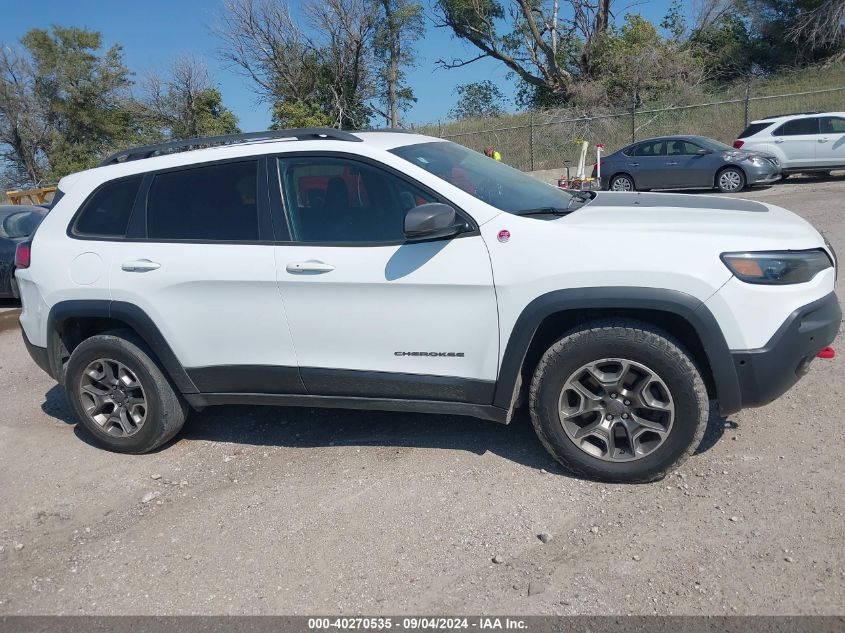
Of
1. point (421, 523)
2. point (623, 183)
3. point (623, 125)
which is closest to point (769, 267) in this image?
point (421, 523)

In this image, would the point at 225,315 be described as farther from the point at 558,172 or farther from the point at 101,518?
the point at 558,172

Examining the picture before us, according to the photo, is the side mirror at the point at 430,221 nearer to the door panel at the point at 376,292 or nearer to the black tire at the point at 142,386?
the door panel at the point at 376,292

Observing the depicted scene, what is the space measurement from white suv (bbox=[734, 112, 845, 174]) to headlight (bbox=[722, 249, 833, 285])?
581 inches

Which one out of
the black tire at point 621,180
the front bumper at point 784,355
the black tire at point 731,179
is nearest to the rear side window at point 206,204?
the front bumper at point 784,355

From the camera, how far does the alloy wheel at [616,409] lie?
3.50 metres

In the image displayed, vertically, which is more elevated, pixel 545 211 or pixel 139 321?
pixel 545 211

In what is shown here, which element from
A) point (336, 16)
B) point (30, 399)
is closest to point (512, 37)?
point (336, 16)

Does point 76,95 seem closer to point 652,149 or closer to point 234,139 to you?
point 652,149

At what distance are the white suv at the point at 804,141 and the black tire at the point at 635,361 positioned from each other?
15068 millimetres

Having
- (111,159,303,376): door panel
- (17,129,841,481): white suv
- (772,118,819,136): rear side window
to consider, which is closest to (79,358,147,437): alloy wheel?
(17,129,841,481): white suv

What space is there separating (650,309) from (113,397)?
10.8 feet

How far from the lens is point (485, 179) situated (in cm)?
418

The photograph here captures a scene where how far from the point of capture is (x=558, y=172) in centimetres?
2452

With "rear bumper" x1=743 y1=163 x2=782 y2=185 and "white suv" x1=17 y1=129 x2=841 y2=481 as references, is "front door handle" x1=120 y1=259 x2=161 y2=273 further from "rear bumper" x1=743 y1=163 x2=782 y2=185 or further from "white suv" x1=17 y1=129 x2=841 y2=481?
"rear bumper" x1=743 y1=163 x2=782 y2=185
